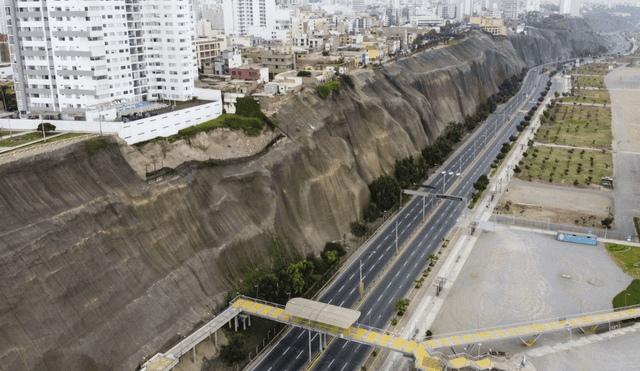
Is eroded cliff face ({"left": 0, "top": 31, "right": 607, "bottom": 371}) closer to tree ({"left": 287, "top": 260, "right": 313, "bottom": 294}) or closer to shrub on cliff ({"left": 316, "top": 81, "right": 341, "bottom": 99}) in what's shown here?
tree ({"left": 287, "top": 260, "right": 313, "bottom": 294})

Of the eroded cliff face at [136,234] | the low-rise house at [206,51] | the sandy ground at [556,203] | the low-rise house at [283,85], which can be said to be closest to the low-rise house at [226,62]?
the low-rise house at [206,51]

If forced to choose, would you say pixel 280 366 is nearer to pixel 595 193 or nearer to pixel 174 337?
pixel 174 337

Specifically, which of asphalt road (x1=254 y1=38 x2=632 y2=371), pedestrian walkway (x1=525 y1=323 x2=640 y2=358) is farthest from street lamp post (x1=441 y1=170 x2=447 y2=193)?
pedestrian walkway (x1=525 y1=323 x2=640 y2=358)

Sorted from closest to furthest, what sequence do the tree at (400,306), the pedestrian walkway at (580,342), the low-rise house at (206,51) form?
the pedestrian walkway at (580,342)
the tree at (400,306)
the low-rise house at (206,51)

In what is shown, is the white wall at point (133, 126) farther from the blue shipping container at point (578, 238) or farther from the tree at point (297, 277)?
the blue shipping container at point (578, 238)

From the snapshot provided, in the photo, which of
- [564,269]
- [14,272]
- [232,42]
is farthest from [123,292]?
[232,42]
